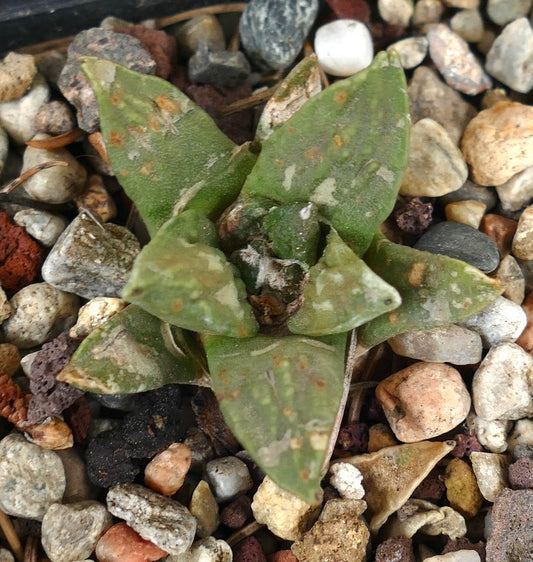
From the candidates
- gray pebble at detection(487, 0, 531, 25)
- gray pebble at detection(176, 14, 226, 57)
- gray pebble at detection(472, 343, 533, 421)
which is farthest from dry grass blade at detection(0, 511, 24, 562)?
gray pebble at detection(487, 0, 531, 25)

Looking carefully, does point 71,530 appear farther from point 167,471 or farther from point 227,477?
point 227,477

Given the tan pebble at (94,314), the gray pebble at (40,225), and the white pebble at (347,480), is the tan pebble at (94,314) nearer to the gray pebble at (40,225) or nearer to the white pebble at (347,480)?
the gray pebble at (40,225)

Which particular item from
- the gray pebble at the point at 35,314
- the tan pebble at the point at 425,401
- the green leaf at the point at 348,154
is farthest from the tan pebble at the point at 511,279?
the gray pebble at the point at 35,314

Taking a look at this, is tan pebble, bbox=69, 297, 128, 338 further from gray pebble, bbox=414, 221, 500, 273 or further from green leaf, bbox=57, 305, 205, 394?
gray pebble, bbox=414, 221, 500, 273

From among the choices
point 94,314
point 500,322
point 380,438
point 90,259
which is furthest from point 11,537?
point 500,322

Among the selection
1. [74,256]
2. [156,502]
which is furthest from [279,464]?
[74,256]

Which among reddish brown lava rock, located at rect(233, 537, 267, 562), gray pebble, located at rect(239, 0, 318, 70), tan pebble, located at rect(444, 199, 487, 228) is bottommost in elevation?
reddish brown lava rock, located at rect(233, 537, 267, 562)
